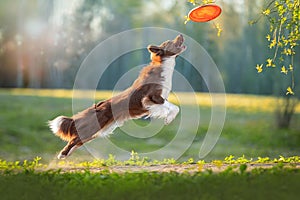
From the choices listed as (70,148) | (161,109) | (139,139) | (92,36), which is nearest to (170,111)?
(161,109)

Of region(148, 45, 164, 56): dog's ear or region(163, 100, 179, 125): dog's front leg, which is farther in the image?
region(148, 45, 164, 56): dog's ear

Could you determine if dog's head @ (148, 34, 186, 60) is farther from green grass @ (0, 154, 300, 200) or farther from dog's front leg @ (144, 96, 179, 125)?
green grass @ (0, 154, 300, 200)

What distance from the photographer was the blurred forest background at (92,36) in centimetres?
1588

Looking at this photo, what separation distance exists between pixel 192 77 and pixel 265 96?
2614 millimetres

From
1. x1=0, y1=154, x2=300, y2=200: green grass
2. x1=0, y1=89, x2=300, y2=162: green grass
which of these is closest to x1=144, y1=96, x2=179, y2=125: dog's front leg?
x1=0, y1=154, x2=300, y2=200: green grass

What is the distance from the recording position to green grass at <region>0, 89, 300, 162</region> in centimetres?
1325

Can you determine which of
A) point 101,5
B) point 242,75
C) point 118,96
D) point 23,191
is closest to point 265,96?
point 242,75

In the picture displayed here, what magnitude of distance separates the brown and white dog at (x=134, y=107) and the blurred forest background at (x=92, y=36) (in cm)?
928

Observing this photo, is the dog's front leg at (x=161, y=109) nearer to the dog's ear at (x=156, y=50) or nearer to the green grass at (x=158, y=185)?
the dog's ear at (x=156, y=50)

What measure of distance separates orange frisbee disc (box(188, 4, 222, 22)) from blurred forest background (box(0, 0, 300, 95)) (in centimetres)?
930

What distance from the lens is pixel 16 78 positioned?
1717cm

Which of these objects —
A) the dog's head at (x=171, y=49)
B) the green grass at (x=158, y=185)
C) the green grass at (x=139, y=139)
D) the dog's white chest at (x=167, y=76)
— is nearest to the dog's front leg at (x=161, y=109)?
the dog's white chest at (x=167, y=76)

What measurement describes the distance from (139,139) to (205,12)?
8140mm

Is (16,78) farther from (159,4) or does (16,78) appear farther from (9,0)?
(159,4)
